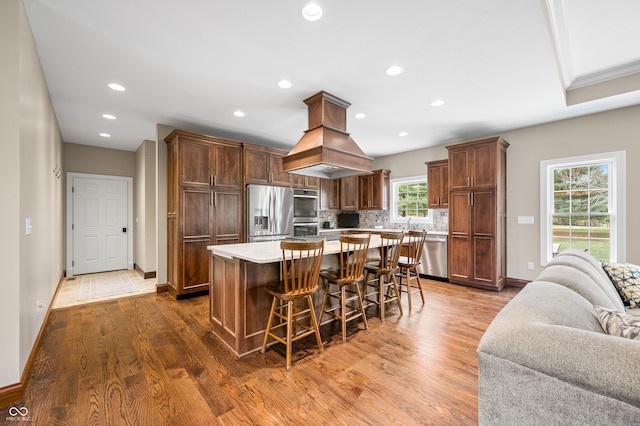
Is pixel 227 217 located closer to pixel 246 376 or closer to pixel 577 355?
pixel 246 376

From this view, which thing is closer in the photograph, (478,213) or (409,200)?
(478,213)

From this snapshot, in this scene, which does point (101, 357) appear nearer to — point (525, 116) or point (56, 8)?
point (56, 8)

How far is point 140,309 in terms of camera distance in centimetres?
356

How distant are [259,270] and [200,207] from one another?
2174mm

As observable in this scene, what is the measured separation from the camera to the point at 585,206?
13.2ft

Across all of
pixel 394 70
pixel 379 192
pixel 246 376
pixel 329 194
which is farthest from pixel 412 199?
pixel 246 376

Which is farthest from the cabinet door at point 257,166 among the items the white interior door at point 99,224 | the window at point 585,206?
the window at point 585,206

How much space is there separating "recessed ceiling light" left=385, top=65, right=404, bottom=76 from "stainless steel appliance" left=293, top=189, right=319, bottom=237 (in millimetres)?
2864

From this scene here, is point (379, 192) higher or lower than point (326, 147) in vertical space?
lower

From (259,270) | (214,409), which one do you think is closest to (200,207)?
(259,270)

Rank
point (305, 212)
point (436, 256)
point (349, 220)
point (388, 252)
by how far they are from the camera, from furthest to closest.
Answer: point (349, 220)
point (305, 212)
point (436, 256)
point (388, 252)

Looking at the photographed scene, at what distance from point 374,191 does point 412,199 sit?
869mm

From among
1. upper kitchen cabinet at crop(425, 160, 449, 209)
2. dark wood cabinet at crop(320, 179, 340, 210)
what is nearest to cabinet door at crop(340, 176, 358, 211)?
dark wood cabinet at crop(320, 179, 340, 210)

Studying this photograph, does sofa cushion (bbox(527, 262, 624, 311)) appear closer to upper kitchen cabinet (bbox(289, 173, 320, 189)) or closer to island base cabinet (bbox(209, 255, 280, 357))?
island base cabinet (bbox(209, 255, 280, 357))
